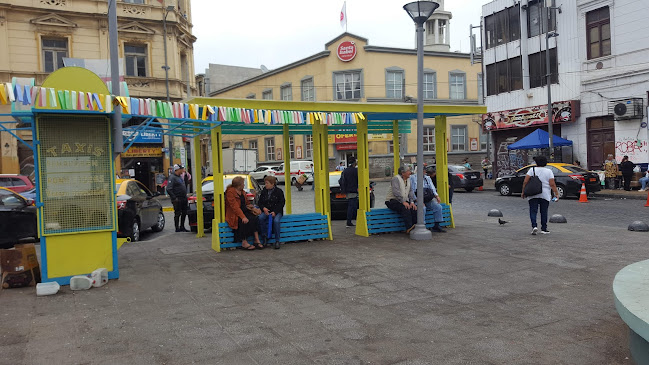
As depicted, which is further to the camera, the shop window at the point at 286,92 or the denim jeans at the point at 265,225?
the shop window at the point at 286,92

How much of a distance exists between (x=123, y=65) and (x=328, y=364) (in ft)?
92.4

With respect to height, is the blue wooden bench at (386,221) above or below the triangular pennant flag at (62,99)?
below

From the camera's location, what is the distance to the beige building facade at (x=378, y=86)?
125 ft

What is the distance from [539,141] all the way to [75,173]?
22416 millimetres

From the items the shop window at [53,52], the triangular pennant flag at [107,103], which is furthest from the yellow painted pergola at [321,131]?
the shop window at [53,52]

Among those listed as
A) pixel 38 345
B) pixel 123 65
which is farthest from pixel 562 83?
pixel 38 345

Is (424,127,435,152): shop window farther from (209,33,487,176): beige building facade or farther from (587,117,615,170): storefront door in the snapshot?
(587,117,615,170): storefront door

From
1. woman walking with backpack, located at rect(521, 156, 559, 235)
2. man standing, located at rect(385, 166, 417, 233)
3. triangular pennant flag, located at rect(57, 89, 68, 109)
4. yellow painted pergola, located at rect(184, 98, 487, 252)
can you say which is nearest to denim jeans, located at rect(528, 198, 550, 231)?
woman walking with backpack, located at rect(521, 156, 559, 235)

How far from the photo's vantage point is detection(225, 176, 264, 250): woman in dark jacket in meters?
9.32

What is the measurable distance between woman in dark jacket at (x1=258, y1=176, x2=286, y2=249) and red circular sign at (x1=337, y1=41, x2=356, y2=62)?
1175 inches

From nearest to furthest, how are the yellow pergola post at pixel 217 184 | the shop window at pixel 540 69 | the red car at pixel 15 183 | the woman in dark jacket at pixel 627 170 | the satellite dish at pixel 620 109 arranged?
the yellow pergola post at pixel 217 184 < the red car at pixel 15 183 < the woman in dark jacket at pixel 627 170 < the satellite dish at pixel 620 109 < the shop window at pixel 540 69

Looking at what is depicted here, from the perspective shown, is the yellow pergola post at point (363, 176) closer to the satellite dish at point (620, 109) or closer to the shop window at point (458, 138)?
the satellite dish at point (620, 109)

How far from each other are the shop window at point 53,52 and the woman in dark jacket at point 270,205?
2290 cm

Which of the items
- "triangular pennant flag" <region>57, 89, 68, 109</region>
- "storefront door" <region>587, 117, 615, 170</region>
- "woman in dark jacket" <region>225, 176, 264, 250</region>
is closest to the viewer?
"triangular pennant flag" <region>57, 89, 68, 109</region>
